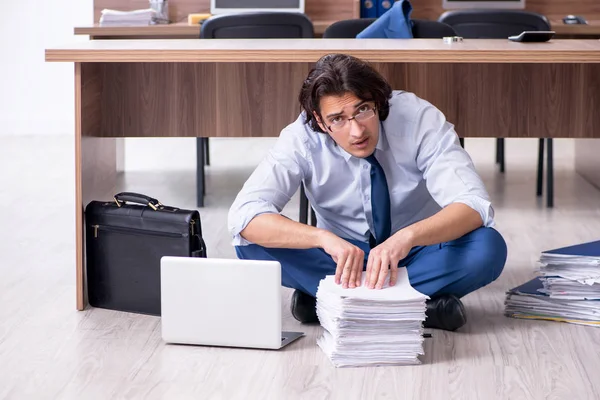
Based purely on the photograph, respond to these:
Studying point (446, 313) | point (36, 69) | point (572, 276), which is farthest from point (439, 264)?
point (36, 69)

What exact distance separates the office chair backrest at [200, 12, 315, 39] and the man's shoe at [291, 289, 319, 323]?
193 cm

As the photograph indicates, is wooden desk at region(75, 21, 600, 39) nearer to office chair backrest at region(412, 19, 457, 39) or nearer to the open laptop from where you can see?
office chair backrest at region(412, 19, 457, 39)

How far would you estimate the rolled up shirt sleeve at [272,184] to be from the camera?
7.36 feet

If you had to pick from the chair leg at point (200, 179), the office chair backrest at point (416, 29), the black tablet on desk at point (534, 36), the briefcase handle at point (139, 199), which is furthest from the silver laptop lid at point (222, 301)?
the office chair backrest at point (416, 29)

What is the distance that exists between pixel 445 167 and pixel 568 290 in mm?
432

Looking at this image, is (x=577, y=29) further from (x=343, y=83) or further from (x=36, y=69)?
(x=36, y=69)

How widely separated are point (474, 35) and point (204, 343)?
2.56 m

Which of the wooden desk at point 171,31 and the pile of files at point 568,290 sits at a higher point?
the wooden desk at point 171,31

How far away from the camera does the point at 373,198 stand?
2.33m

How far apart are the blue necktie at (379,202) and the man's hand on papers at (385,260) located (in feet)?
0.77

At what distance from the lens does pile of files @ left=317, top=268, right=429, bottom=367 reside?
2.02 m

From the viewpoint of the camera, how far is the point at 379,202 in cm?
233

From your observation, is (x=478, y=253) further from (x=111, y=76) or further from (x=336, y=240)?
(x=111, y=76)

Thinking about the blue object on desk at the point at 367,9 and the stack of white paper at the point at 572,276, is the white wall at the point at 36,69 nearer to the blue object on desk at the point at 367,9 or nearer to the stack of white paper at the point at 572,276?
the blue object on desk at the point at 367,9
